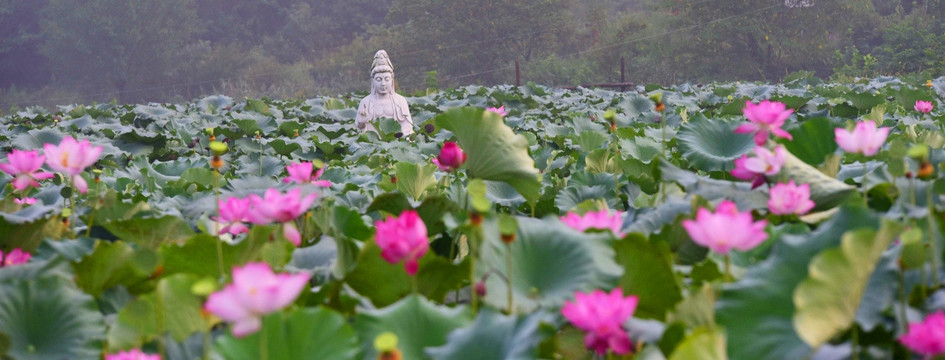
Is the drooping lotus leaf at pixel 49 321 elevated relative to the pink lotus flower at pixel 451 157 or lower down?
lower down

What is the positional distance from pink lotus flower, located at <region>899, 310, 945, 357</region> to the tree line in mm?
21779

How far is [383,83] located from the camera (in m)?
6.09

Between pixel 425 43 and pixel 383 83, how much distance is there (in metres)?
24.5

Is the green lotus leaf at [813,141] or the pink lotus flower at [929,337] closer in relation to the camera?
the pink lotus flower at [929,337]

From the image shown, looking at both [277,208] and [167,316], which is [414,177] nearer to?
[277,208]

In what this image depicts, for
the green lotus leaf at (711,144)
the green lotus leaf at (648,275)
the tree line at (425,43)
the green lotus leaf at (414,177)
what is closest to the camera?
the green lotus leaf at (648,275)

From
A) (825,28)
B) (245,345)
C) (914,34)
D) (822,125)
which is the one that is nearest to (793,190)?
(822,125)

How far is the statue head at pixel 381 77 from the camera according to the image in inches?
238

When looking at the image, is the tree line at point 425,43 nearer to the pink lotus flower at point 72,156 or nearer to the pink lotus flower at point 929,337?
the pink lotus flower at point 72,156

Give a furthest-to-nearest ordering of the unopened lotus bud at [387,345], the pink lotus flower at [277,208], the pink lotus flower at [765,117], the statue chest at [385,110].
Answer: the statue chest at [385,110] < the pink lotus flower at [765,117] < the pink lotus flower at [277,208] < the unopened lotus bud at [387,345]

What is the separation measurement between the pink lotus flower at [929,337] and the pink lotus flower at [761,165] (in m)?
0.61

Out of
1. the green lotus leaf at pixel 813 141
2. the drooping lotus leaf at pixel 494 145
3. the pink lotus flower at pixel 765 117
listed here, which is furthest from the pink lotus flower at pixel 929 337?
the green lotus leaf at pixel 813 141

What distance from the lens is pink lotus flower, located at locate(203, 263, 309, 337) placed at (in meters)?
0.76

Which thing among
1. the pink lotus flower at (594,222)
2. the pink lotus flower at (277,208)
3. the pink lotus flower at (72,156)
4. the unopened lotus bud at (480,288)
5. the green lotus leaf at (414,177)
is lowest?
the green lotus leaf at (414,177)
